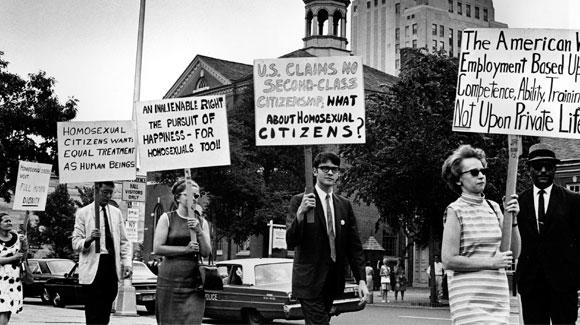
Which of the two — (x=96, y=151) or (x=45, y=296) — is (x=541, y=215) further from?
(x=45, y=296)

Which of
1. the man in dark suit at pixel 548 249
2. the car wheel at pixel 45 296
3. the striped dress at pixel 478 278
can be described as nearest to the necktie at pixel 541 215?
the man in dark suit at pixel 548 249

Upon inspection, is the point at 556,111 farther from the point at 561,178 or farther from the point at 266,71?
the point at 561,178

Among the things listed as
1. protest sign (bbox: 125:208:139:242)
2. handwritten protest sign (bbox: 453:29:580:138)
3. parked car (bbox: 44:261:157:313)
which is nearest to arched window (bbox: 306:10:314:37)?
protest sign (bbox: 125:208:139:242)

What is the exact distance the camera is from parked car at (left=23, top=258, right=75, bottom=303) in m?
25.9

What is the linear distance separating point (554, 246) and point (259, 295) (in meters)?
10.5

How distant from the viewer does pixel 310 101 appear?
29.0 ft

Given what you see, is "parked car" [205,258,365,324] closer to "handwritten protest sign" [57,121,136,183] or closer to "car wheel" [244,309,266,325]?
"car wheel" [244,309,266,325]

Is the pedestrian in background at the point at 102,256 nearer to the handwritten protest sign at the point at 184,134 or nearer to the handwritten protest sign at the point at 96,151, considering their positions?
the handwritten protest sign at the point at 184,134

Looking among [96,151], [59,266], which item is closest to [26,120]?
[59,266]

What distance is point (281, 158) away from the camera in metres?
51.6

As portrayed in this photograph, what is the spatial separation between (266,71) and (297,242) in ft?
6.75

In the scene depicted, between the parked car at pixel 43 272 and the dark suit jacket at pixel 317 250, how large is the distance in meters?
19.0

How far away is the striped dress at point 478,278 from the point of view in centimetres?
577

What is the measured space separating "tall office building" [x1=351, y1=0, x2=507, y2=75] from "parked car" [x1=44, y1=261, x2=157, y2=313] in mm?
112604
